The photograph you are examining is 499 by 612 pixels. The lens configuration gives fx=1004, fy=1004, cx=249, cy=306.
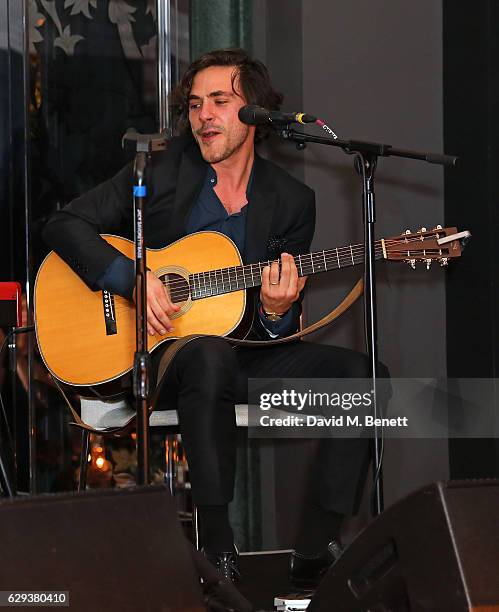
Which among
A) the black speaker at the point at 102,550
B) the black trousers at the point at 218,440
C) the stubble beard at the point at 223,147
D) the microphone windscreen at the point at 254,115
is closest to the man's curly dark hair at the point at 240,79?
the stubble beard at the point at 223,147

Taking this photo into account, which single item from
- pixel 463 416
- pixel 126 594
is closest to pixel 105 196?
pixel 463 416

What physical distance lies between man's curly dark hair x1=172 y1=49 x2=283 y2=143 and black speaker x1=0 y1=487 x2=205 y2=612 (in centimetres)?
174

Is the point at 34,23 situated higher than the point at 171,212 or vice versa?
the point at 34,23

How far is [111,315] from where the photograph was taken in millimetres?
2705

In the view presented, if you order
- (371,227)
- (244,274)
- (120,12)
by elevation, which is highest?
(120,12)

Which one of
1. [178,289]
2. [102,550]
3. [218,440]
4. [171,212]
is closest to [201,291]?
[178,289]

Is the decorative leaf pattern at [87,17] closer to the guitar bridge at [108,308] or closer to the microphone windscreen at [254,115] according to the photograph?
the guitar bridge at [108,308]

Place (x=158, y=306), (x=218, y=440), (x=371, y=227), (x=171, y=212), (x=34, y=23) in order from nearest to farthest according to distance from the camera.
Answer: (x=371, y=227), (x=218, y=440), (x=158, y=306), (x=171, y=212), (x=34, y=23)

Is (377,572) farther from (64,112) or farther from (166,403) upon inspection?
(64,112)

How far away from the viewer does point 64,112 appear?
11.8 feet

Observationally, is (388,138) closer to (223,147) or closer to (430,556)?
(223,147)

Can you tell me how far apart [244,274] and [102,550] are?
4.45 ft

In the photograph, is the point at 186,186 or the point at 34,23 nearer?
the point at 186,186

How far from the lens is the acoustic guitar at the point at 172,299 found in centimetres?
266
